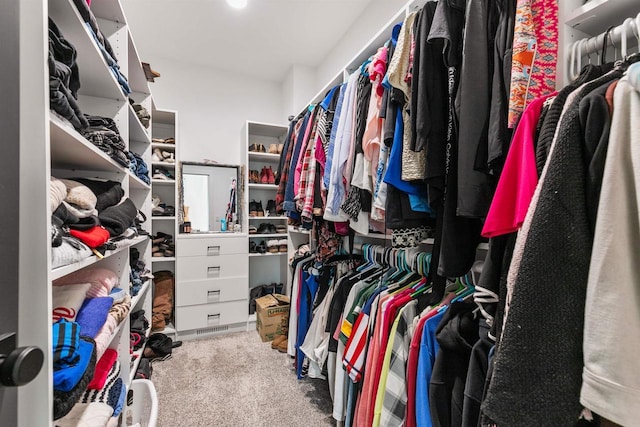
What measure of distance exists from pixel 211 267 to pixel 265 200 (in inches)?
36.7

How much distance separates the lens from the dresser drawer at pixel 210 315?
8.02ft

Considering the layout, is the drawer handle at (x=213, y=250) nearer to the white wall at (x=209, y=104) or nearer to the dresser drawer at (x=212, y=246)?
the dresser drawer at (x=212, y=246)

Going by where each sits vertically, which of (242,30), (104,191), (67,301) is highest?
(242,30)

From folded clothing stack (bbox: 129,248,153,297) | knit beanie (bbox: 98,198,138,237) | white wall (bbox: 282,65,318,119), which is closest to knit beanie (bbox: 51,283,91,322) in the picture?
knit beanie (bbox: 98,198,138,237)

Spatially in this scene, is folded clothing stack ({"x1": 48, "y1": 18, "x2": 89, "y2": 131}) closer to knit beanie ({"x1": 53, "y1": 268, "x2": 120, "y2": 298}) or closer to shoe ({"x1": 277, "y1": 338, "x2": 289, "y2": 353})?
knit beanie ({"x1": 53, "y1": 268, "x2": 120, "y2": 298})

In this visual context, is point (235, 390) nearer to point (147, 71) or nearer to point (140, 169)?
point (140, 169)

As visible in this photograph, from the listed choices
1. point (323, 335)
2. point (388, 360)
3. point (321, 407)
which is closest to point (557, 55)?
point (388, 360)

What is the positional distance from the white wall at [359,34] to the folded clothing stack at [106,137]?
178cm

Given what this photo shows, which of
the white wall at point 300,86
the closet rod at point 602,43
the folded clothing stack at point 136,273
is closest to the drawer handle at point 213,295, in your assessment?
the folded clothing stack at point 136,273

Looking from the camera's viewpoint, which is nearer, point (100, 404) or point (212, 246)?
point (100, 404)

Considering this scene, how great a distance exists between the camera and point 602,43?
0.64 m

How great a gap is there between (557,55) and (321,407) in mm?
1864

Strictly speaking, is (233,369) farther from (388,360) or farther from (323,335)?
(388,360)

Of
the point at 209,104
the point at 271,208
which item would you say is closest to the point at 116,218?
the point at 271,208
